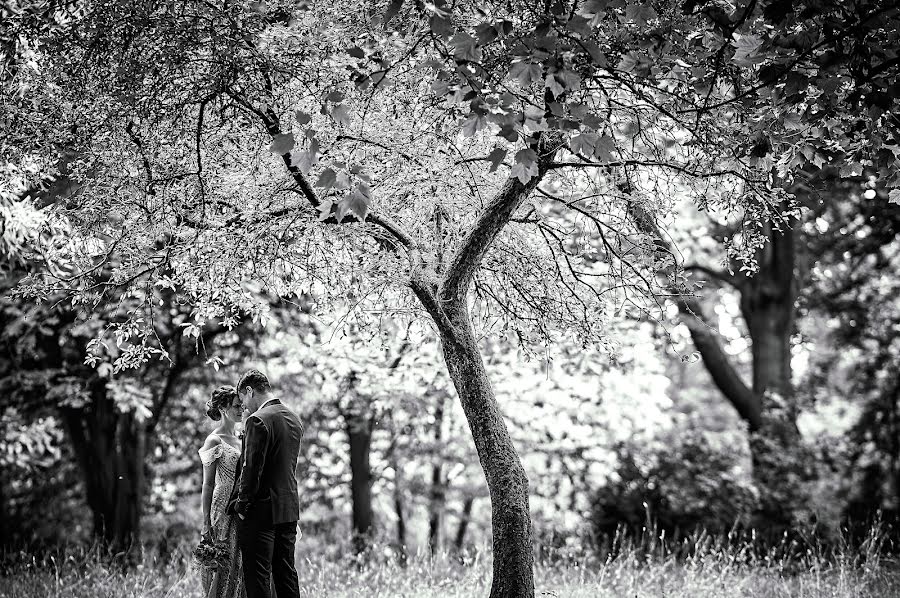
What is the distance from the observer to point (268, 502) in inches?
211

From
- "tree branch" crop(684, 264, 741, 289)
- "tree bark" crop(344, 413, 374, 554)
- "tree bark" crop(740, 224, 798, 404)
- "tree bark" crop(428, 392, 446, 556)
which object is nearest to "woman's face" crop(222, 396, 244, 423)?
"tree bark" crop(344, 413, 374, 554)

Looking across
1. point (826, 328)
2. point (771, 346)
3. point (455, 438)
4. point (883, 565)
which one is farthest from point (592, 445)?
point (826, 328)

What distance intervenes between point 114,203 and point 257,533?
2.63 meters

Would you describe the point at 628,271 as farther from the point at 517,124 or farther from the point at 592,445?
the point at 592,445

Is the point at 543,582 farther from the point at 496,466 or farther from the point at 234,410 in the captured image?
the point at 234,410

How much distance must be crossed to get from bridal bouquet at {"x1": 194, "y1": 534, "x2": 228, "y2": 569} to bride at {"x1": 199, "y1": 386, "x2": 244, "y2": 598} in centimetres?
3

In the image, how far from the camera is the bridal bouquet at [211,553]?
582 centimetres

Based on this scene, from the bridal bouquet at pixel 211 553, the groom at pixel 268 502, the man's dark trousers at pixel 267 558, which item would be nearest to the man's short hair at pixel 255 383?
the groom at pixel 268 502

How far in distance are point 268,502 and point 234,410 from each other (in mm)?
1024

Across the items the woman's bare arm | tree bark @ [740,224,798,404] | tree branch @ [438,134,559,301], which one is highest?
tree bark @ [740,224,798,404]

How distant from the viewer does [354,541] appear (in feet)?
36.0

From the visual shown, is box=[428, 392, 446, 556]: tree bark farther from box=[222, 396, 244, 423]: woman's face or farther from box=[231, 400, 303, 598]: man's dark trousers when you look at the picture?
box=[231, 400, 303, 598]: man's dark trousers

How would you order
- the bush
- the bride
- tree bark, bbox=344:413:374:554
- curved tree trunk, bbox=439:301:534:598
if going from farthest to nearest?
tree bark, bbox=344:413:374:554 < the bush < the bride < curved tree trunk, bbox=439:301:534:598

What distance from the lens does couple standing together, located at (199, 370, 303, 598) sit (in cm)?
529
